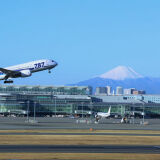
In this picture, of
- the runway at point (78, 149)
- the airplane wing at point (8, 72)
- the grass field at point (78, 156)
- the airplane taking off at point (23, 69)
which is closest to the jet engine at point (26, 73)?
the airplane taking off at point (23, 69)

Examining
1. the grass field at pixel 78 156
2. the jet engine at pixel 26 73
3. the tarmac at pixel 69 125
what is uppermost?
the jet engine at pixel 26 73

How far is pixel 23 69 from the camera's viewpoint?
114m

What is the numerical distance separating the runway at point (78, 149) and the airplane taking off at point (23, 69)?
54947 mm

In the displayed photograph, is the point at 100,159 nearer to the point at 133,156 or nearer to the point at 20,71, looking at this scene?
the point at 133,156

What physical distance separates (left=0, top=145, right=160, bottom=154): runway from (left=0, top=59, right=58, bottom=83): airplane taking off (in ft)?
180

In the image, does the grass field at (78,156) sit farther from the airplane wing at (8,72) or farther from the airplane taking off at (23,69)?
the airplane wing at (8,72)

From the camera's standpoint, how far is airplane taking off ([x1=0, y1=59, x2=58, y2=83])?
371 ft

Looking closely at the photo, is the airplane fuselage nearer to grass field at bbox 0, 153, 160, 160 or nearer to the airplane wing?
the airplane wing

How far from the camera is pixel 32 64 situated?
A: 114250mm

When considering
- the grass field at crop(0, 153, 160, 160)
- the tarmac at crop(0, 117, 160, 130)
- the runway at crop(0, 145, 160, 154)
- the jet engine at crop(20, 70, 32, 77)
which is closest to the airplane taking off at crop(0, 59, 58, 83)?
the jet engine at crop(20, 70, 32, 77)

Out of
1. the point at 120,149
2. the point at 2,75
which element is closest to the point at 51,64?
the point at 2,75

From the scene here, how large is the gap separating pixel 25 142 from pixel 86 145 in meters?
8.77

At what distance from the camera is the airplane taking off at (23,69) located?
371ft

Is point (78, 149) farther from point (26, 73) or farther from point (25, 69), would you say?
point (25, 69)
